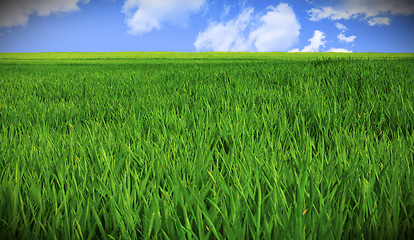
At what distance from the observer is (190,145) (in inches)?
48.5

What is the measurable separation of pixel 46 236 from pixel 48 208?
153 mm

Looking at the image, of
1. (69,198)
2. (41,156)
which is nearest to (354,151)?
(69,198)

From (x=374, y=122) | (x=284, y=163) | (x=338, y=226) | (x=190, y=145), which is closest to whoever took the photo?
(x=338, y=226)

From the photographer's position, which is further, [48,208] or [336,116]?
[336,116]

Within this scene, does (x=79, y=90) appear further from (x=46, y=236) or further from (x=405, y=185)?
(x=405, y=185)

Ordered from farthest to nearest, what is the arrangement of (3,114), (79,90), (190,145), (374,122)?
(79,90) → (3,114) → (374,122) → (190,145)

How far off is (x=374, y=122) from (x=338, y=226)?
1292 millimetres

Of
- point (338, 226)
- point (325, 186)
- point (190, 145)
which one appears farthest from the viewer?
point (190, 145)

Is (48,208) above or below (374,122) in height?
below

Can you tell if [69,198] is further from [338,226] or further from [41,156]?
[338,226]

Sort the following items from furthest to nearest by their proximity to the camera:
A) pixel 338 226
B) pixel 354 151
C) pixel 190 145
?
pixel 190 145
pixel 354 151
pixel 338 226

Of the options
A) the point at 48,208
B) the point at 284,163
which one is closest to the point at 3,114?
the point at 48,208

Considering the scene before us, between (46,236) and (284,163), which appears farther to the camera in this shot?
(284,163)

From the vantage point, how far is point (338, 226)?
24.4 inches
